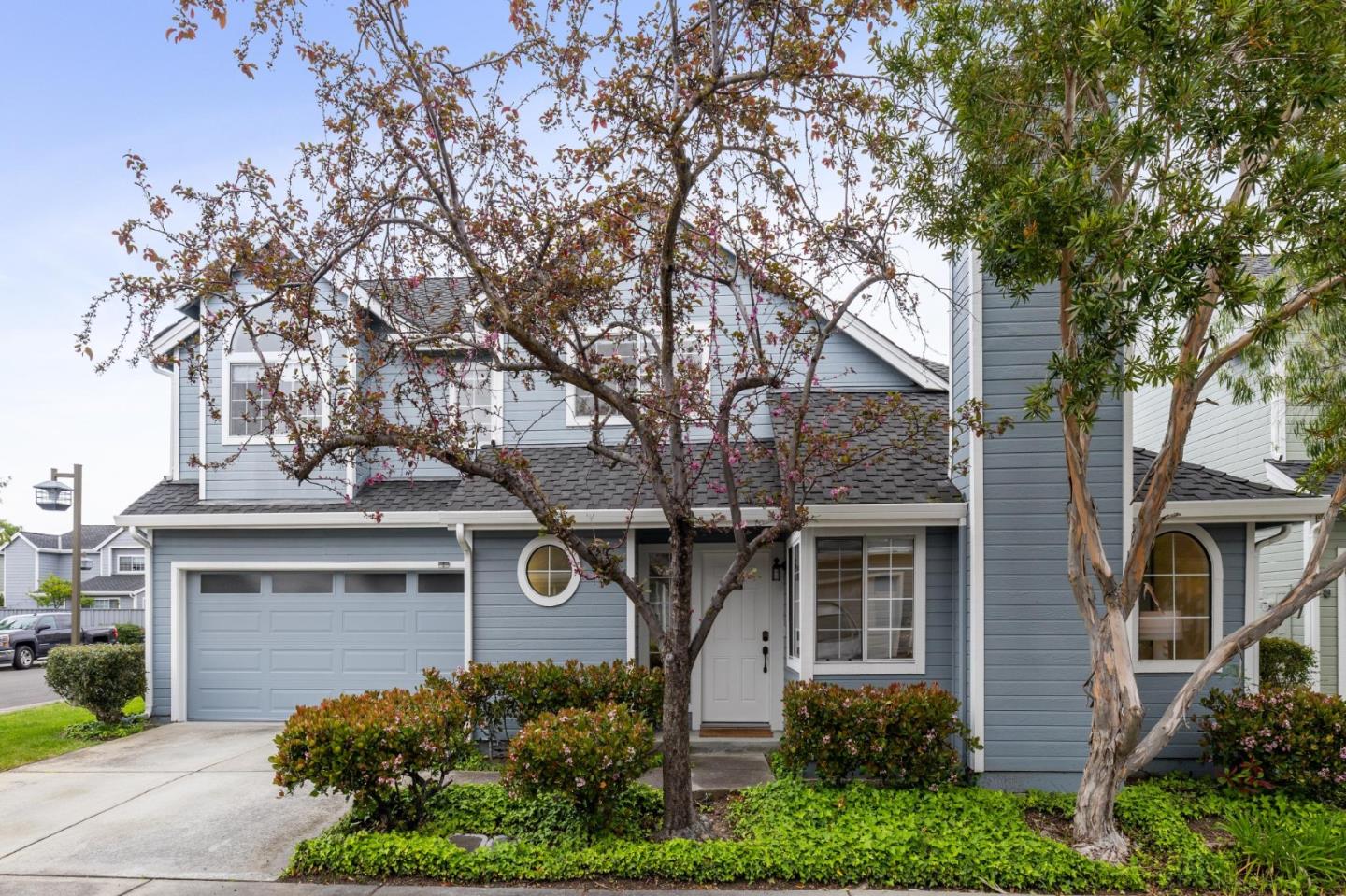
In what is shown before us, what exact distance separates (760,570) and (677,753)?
12.9ft

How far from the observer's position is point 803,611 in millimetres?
8234

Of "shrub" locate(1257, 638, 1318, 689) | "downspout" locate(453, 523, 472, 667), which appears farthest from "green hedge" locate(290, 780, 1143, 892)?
"shrub" locate(1257, 638, 1318, 689)

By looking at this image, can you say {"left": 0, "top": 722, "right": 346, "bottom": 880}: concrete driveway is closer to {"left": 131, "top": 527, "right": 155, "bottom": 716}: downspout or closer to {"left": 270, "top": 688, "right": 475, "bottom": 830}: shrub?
{"left": 270, "top": 688, "right": 475, "bottom": 830}: shrub

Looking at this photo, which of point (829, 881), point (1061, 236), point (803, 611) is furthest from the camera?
point (803, 611)

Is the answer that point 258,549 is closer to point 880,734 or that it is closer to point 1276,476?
point 880,734

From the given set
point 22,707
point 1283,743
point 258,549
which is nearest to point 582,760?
Answer: point 1283,743

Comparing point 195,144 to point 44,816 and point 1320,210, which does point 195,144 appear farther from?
point 1320,210

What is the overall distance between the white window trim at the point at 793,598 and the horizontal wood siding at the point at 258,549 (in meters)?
4.22

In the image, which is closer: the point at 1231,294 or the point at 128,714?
the point at 1231,294

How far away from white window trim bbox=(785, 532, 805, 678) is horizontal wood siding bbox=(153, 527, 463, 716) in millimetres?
4218

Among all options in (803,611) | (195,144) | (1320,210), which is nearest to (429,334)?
(195,144)

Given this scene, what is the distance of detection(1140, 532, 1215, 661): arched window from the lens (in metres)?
7.66

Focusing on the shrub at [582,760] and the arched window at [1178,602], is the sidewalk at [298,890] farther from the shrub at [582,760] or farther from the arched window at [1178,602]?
the arched window at [1178,602]

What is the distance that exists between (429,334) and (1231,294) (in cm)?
568
